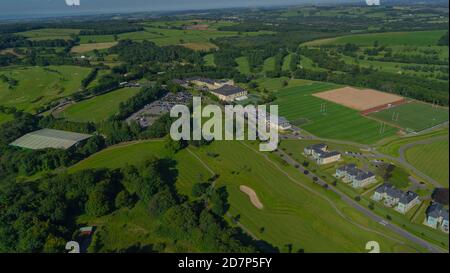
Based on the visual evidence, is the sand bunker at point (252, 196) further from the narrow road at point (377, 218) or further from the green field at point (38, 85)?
the green field at point (38, 85)

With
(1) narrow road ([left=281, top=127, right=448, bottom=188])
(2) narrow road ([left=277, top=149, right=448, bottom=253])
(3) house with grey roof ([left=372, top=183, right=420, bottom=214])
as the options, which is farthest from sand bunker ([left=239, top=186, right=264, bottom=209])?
(1) narrow road ([left=281, top=127, right=448, bottom=188])

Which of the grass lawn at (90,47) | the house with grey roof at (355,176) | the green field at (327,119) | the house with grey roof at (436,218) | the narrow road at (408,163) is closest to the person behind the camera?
the house with grey roof at (436,218)

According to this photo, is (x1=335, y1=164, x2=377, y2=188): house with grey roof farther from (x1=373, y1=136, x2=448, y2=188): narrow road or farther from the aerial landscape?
(x1=373, y1=136, x2=448, y2=188): narrow road

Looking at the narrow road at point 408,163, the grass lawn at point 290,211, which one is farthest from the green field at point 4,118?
the narrow road at point 408,163

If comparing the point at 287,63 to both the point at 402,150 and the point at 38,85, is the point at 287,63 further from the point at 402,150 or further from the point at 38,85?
the point at 38,85

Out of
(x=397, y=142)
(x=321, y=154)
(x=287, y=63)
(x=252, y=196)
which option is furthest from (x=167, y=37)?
(x=252, y=196)

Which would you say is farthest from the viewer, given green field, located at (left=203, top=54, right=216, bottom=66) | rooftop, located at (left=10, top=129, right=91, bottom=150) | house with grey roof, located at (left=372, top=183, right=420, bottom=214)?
green field, located at (left=203, top=54, right=216, bottom=66)

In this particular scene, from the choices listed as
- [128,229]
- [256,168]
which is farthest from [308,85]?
[128,229]
